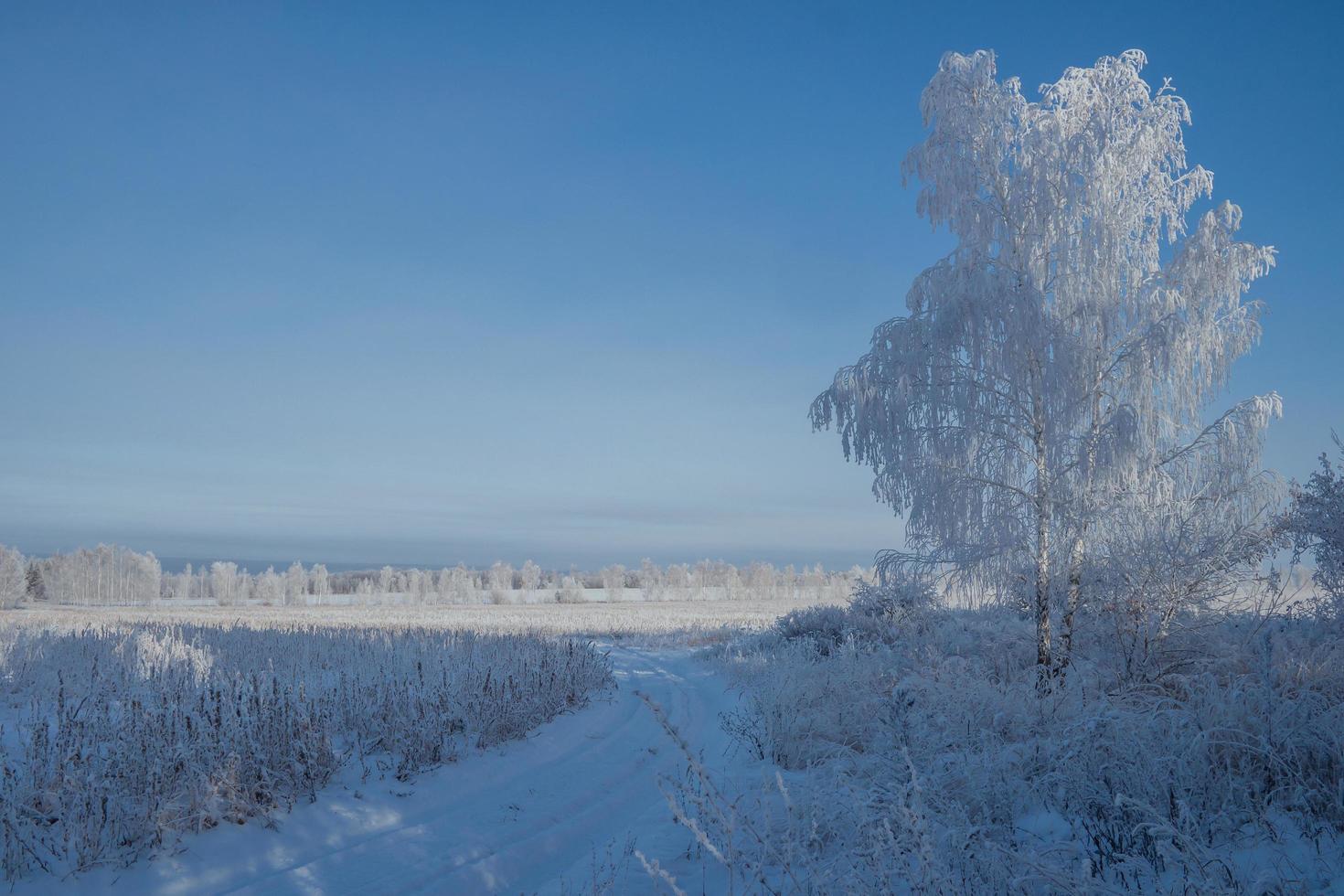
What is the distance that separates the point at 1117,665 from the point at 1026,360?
3863mm

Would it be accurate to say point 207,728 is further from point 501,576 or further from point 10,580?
point 501,576

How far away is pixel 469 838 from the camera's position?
198 inches

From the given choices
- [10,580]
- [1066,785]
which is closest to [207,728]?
[1066,785]

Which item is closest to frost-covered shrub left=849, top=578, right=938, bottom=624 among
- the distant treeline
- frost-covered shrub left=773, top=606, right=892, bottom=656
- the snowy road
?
frost-covered shrub left=773, top=606, right=892, bottom=656

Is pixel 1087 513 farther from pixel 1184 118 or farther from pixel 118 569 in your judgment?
pixel 118 569

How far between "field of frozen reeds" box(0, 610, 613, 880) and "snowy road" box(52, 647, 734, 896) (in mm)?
228

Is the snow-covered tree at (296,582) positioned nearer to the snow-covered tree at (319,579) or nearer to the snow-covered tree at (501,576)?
the snow-covered tree at (319,579)

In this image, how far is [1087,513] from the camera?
8.99m

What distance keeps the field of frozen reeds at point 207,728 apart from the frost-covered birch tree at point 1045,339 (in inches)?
228

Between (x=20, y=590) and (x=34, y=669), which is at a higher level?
(x=34, y=669)

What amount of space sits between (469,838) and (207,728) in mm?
2194

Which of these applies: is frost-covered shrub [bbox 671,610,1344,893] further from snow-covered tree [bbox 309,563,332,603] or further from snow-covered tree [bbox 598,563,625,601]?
snow-covered tree [bbox 309,563,332,603]

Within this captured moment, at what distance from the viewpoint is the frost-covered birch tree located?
30.4ft

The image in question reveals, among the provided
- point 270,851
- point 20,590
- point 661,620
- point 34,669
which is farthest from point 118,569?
point 270,851
